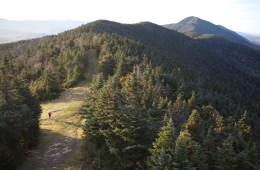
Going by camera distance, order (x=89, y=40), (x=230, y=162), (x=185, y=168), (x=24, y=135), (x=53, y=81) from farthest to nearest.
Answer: (x=89, y=40) → (x=53, y=81) → (x=24, y=135) → (x=230, y=162) → (x=185, y=168)

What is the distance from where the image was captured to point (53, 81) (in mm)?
64688

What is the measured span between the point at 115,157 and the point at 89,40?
73.3 metres

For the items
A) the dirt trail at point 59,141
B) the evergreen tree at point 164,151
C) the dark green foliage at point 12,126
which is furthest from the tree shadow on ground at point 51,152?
the evergreen tree at point 164,151

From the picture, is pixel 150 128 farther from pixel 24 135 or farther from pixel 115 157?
pixel 24 135

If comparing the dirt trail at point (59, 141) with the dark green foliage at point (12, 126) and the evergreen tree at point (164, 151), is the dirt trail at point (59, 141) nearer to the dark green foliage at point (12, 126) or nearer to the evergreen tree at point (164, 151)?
the dark green foliage at point (12, 126)

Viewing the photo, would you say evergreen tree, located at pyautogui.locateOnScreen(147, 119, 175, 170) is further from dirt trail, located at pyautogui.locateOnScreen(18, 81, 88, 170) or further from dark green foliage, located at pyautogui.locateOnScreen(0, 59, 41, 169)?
dark green foliage, located at pyautogui.locateOnScreen(0, 59, 41, 169)

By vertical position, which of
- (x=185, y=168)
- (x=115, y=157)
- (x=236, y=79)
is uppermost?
(x=185, y=168)

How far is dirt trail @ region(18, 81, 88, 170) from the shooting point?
32719 millimetres

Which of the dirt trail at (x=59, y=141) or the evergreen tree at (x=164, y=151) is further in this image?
the dirt trail at (x=59, y=141)

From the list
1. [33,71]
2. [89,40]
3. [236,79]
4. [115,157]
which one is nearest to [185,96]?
[115,157]

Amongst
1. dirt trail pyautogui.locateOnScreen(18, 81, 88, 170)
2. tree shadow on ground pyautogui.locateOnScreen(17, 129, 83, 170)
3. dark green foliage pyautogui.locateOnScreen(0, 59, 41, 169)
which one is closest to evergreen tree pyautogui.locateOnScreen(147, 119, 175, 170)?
dirt trail pyautogui.locateOnScreen(18, 81, 88, 170)

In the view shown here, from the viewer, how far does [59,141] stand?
38719 millimetres

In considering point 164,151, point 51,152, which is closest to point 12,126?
point 51,152

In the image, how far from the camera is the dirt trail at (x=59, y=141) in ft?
107
